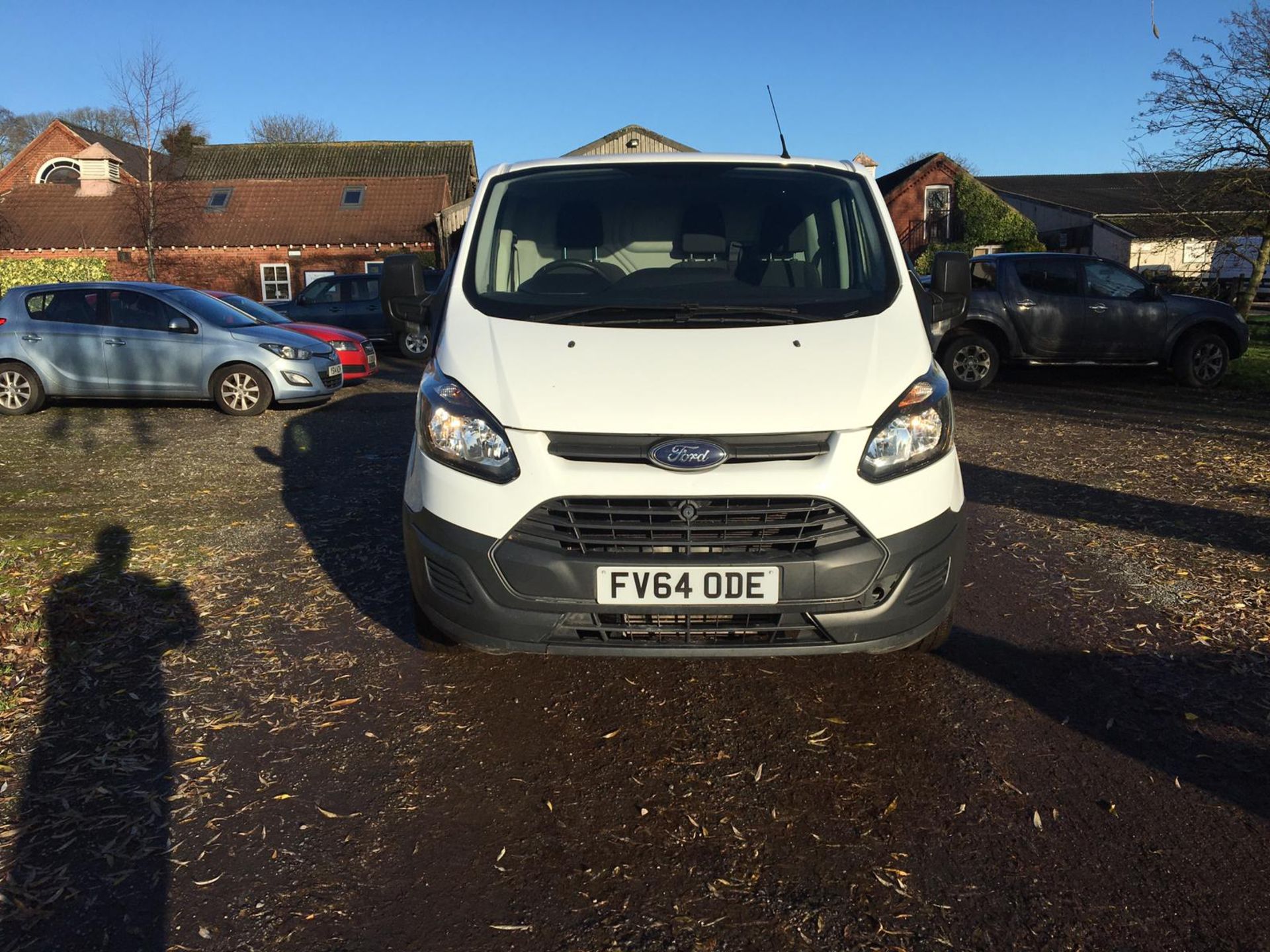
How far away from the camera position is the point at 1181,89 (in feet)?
56.3

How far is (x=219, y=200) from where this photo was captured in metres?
39.8

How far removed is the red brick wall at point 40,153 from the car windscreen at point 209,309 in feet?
138

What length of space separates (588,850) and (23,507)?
5.89 metres

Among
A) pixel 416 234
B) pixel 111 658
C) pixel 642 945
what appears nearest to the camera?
pixel 642 945

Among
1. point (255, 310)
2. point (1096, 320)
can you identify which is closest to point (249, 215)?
point (255, 310)

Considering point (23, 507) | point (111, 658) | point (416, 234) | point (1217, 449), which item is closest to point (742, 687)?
point (111, 658)

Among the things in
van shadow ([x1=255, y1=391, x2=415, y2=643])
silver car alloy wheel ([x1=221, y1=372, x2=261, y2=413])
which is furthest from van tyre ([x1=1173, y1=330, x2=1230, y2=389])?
silver car alloy wheel ([x1=221, y1=372, x2=261, y2=413])

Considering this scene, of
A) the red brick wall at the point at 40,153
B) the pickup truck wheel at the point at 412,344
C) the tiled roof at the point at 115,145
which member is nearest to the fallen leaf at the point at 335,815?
the pickup truck wheel at the point at 412,344

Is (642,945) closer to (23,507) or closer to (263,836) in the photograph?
(263,836)

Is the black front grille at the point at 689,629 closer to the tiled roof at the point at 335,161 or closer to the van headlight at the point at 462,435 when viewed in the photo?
the van headlight at the point at 462,435

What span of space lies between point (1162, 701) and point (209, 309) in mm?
11363

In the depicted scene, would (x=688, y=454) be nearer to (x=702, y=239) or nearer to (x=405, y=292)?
(x=702, y=239)

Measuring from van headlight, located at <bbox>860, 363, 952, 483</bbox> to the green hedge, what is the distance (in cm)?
3910

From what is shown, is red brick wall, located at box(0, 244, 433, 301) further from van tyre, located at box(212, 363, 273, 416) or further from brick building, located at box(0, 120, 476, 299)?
van tyre, located at box(212, 363, 273, 416)
